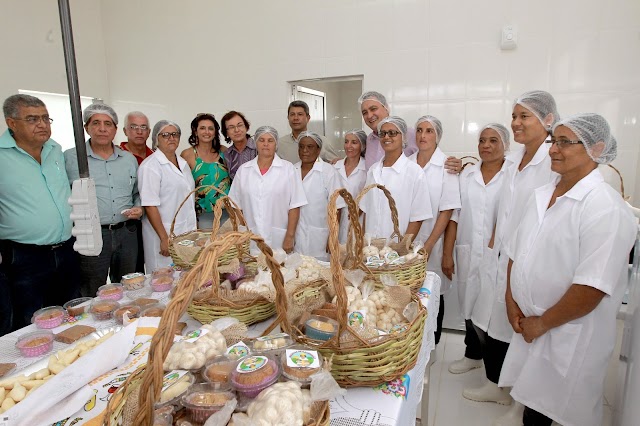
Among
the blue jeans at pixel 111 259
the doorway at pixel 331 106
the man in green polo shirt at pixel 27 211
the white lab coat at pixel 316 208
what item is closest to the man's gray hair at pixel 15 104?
the man in green polo shirt at pixel 27 211

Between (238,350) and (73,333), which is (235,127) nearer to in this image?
(73,333)

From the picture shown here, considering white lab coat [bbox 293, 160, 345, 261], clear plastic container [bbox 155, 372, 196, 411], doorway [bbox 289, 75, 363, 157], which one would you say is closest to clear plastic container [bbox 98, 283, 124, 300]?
clear plastic container [bbox 155, 372, 196, 411]

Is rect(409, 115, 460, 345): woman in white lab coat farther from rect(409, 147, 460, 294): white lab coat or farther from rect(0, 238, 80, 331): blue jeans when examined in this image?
rect(0, 238, 80, 331): blue jeans

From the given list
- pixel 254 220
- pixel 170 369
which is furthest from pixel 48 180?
pixel 170 369

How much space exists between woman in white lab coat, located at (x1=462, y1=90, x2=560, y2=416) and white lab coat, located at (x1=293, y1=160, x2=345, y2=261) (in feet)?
3.69

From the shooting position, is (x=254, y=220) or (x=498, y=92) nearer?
(x=254, y=220)

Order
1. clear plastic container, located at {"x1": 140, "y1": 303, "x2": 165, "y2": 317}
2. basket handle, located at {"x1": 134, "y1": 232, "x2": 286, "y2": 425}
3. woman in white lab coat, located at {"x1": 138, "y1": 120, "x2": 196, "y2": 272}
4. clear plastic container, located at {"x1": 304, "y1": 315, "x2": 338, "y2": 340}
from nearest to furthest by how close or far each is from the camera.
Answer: basket handle, located at {"x1": 134, "y1": 232, "x2": 286, "y2": 425}
clear plastic container, located at {"x1": 304, "y1": 315, "x2": 338, "y2": 340}
clear plastic container, located at {"x1": 140, "y1": 303, "x2": 165, "y2": 317}
woman in white lab coat, located at {"x1": 138, "y1": 120, "x2": 196, "y2": 272}

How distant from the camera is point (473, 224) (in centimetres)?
237

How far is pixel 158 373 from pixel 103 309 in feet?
2.90

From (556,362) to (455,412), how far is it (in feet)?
2.54

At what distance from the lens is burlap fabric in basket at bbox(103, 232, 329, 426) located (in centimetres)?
61

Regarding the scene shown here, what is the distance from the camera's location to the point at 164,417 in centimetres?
72

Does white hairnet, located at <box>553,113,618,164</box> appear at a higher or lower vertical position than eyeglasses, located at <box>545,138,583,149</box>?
higher

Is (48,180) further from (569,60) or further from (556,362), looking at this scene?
(569,60)
